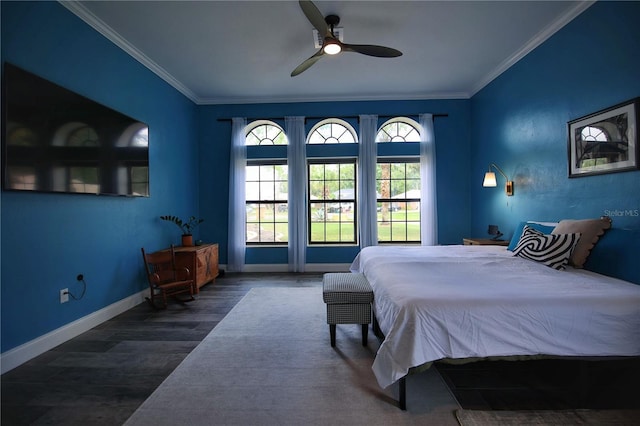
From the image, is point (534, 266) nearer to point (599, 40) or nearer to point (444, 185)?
point (599, 40)

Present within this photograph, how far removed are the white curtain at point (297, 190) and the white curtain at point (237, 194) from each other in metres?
→ 0.82

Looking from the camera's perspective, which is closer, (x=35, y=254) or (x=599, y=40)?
(x=35, y=254)

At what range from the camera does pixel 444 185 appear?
5031 millimetres

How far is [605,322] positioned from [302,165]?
4178mm

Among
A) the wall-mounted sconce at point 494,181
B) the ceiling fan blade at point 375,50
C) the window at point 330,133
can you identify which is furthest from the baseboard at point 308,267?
the ceiling fan blade at point 375,50

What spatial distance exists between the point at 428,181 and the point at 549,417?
378 cm

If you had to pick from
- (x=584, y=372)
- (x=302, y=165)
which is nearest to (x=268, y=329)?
(x=584, y=372)

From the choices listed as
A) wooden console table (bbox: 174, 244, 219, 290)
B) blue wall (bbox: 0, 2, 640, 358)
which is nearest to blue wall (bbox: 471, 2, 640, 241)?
blue wall (bbox: 0, 2, 640, 358)

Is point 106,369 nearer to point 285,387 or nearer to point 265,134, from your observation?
point 285,387

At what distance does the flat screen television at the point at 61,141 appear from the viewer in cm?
207

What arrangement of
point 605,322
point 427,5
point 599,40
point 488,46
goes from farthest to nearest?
point 488,46 → point 427,5 → point 599,40 → point 605,322

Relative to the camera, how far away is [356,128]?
16.7 feet

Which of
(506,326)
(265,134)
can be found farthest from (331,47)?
(265,134)

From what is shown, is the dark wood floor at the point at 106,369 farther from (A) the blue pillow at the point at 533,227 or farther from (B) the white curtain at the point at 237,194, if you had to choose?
(A) the blue pillow at the point at 533,227
